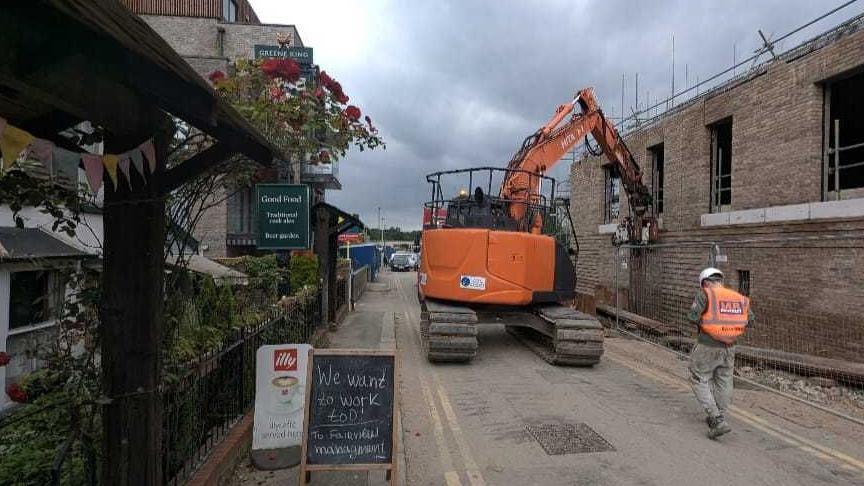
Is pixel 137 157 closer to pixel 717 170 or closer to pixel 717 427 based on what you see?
pixel 717 427

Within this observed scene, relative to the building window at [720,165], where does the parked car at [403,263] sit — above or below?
below

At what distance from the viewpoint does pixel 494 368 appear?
8.87m

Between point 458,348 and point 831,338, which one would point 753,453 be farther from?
point 831,338

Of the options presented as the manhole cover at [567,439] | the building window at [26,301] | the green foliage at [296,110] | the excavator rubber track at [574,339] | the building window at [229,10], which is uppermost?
the building window at [229,10]

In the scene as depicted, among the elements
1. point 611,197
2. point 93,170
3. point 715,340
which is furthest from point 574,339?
point 611,197

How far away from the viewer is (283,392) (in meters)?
4.75

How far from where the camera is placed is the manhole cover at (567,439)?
17.1 feet

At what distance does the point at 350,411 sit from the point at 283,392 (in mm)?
838

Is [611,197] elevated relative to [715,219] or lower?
elevated

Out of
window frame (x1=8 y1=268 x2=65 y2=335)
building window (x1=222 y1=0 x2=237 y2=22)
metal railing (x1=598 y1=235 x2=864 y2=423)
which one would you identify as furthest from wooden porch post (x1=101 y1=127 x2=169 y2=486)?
building window (x1=222 y1=0 x2=237 y2=22)

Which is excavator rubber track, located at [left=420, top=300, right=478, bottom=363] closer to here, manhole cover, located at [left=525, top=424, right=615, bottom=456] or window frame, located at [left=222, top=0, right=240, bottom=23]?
manhole cover, located at [left=525, top=424, right=615, bottom=456]

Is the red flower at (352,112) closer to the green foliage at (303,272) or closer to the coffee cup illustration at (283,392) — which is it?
the coffee cup illustration at (283,392)

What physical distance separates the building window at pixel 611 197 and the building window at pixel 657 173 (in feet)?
8.58

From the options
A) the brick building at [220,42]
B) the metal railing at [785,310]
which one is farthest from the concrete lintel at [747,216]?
the brick building at [220,42]
